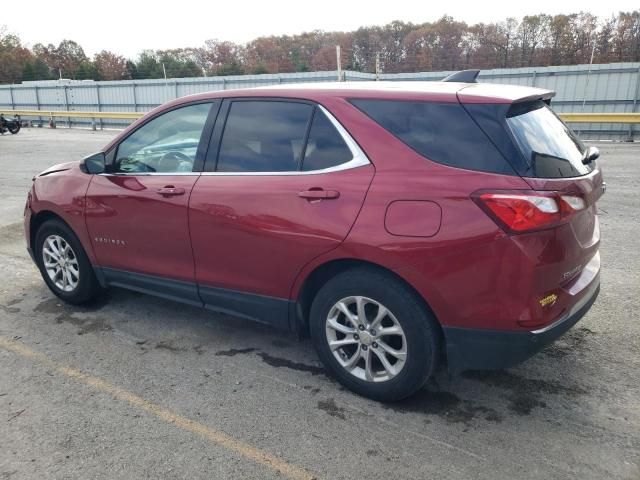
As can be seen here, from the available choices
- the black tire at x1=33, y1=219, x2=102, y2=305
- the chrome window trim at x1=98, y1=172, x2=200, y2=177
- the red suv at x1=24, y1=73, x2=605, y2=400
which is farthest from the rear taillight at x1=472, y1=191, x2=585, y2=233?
the black tire at x1=33, y1=219, x2=102, y2=305

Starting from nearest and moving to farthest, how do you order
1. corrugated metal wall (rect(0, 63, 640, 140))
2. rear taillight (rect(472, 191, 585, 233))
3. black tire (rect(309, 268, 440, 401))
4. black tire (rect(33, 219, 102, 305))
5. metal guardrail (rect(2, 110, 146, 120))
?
rear taillight (rect(472, 191, 585, 233)) < black tire (rect(309, 268, 440, 401)) < black tire (rect(33, 219, 102, 305)) < corrugated metal wall (rect(0, 63, 640, 140)) < metal guardrail (rect(2, 110, 146, 120))

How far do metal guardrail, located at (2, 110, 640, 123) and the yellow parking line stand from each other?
50.2 ft

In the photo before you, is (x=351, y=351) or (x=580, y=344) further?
(x=580, y=344)

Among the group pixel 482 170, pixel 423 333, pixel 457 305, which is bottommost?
pixel 423 333

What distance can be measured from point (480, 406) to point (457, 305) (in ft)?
2.41

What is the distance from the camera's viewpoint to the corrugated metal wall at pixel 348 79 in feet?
57.4

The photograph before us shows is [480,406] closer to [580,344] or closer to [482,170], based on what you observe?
[580,344]

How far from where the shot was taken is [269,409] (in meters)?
3.09

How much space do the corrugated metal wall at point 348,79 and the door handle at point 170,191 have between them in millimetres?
16658

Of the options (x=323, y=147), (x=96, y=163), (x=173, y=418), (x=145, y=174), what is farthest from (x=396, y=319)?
(x=96, y=163)

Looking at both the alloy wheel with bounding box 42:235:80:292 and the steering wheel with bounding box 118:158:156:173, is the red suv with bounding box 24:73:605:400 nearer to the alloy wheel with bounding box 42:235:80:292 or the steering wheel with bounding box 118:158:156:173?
the steering wheel with bounding box 118:158:156:173

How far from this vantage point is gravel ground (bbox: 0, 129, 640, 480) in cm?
262

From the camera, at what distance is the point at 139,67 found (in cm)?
4062

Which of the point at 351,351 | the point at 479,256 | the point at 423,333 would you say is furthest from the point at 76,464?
the point at 479,256
